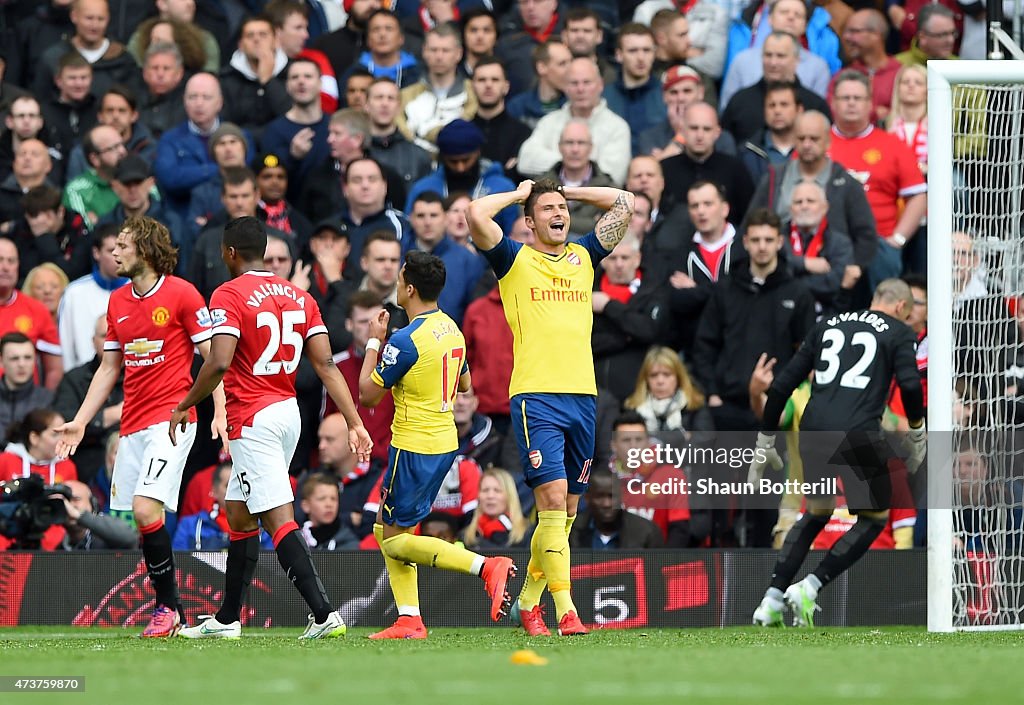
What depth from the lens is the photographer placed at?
39.8ft

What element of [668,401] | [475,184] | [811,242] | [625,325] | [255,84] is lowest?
[668,401]

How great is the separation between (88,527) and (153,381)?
2577 millimetres

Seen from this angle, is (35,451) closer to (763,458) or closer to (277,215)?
(277,215)

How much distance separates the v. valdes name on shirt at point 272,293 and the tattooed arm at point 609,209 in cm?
157

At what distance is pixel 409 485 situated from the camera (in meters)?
9.67

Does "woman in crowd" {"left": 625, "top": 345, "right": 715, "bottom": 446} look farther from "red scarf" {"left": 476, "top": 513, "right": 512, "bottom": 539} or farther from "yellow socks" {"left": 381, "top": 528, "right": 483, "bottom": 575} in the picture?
"yellow socks" {"left": 381, "top": 528, "right": 483, "bottom": 575}

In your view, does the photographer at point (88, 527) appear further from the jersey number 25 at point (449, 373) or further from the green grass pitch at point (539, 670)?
the jersey number 25 at point (449, 373)

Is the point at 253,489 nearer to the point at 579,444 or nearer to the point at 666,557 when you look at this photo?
the point at 579,444

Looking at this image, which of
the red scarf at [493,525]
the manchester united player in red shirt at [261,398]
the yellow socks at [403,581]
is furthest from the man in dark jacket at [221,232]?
the yellow socks at [403,581]

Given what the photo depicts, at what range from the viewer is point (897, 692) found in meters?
6.43

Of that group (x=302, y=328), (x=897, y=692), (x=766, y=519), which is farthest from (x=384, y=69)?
(x=897, y=692)

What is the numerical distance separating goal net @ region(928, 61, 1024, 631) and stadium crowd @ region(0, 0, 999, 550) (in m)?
0.31

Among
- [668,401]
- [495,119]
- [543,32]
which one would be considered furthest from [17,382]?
[543,32]

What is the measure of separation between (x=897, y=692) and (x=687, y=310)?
7203 mm
